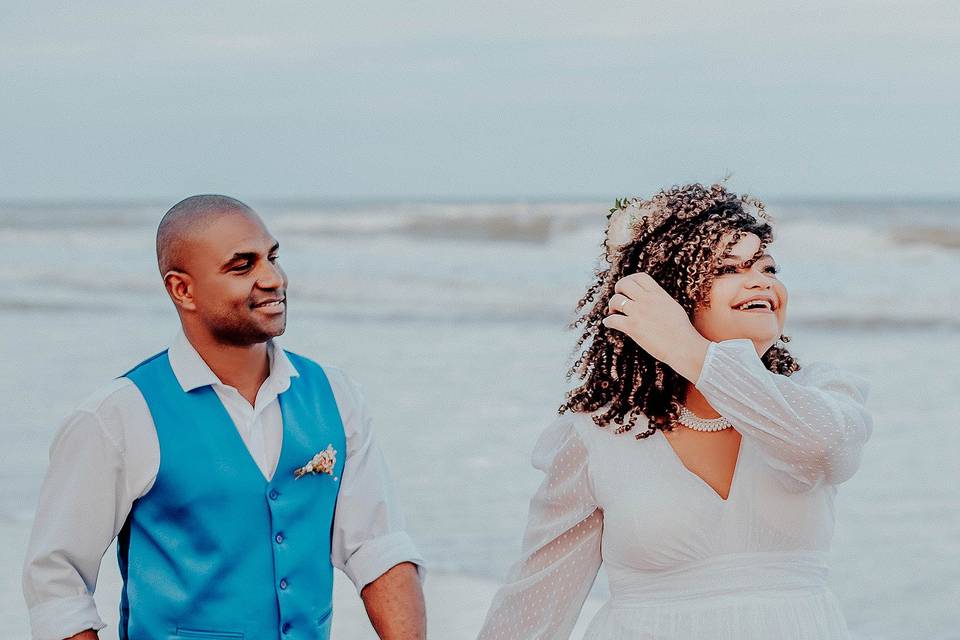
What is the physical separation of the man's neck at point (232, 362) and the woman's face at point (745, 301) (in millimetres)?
818

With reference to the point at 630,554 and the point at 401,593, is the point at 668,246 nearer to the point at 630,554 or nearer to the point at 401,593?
the point at 630,554

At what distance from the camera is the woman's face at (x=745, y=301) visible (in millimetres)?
2381

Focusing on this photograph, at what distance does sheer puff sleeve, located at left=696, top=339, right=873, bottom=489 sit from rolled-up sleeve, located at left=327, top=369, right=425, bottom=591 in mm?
707

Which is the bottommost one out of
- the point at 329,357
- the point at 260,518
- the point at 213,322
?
the point at 329,357

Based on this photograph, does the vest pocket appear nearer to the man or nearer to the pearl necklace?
the man

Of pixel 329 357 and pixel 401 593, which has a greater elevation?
pixel 401 593

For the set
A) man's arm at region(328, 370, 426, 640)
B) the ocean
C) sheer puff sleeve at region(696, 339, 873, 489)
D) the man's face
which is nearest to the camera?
sheer puff sleeve at region(696, 339, 873, 489)

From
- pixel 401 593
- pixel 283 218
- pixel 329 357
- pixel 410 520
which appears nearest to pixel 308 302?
pixel 329 357

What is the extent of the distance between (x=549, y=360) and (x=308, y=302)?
17.3 ft

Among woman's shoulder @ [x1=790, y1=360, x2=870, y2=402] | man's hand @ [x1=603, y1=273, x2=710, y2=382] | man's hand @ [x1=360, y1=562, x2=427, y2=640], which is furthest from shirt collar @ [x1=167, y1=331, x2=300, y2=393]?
woman's shoulder @ [x1=790, y1=360, x2=870, y2=402]

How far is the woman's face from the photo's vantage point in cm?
238

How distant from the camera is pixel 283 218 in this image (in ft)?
107

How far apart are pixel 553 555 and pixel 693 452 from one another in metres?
0.36

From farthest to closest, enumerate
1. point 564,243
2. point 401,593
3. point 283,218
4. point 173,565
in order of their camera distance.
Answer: point 283,218 < point 564,243 < point 401,593 < point 173,565
